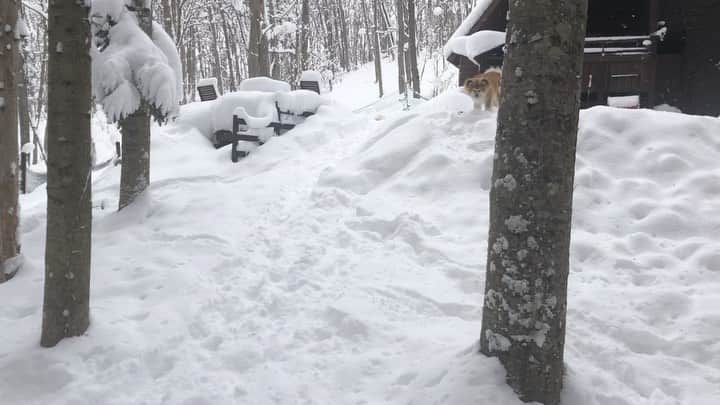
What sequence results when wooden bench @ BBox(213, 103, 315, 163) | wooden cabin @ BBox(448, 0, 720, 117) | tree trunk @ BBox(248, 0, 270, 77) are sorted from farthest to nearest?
tree trunk @ BBox(248, 0, 270, 77) → wooden cabin @ BBox(448, 0, 720, 117) → wooden bench @ BBox(213, 103, 315, 163)

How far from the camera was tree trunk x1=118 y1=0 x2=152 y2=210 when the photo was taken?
6688 mm

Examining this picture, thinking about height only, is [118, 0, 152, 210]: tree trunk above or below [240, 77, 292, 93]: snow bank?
below

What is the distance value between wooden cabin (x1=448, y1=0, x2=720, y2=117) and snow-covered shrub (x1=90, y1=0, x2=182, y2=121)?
7922 millimetres

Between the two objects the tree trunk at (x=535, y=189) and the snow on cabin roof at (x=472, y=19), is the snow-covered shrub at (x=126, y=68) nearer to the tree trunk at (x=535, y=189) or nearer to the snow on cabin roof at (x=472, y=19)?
the tree trunk at (x=535, y=189)

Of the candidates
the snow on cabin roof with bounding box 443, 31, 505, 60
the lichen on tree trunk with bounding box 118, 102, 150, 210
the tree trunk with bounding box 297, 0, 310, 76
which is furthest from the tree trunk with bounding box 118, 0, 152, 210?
the tree trunk with bounding box 297, 0, 310, 76

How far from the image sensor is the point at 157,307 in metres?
4.00

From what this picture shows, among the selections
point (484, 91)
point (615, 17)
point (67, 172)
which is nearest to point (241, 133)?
point (484, 91)

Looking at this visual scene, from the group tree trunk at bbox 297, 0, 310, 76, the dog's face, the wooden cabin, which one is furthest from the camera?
tree trunk at bbox 297, 0, 310, 76

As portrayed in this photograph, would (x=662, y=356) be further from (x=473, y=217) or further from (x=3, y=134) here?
(x=3, y=134)

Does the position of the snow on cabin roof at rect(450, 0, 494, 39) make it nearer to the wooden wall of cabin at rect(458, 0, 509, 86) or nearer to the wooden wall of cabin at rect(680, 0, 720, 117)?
the wooden wall of cabin at rect(458, 0, 509, 86)

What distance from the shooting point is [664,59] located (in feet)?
38.5

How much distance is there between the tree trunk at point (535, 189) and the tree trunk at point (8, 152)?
4.27m

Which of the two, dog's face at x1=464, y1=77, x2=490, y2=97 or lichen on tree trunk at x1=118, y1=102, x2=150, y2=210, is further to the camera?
dog's face at x1=464, y1=77, x2=490, y2=97

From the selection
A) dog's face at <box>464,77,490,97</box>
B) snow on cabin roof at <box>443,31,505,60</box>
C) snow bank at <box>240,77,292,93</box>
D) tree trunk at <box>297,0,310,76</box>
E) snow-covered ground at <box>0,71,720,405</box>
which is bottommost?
snow-covered ground at <box>0,71,720,405</box>
